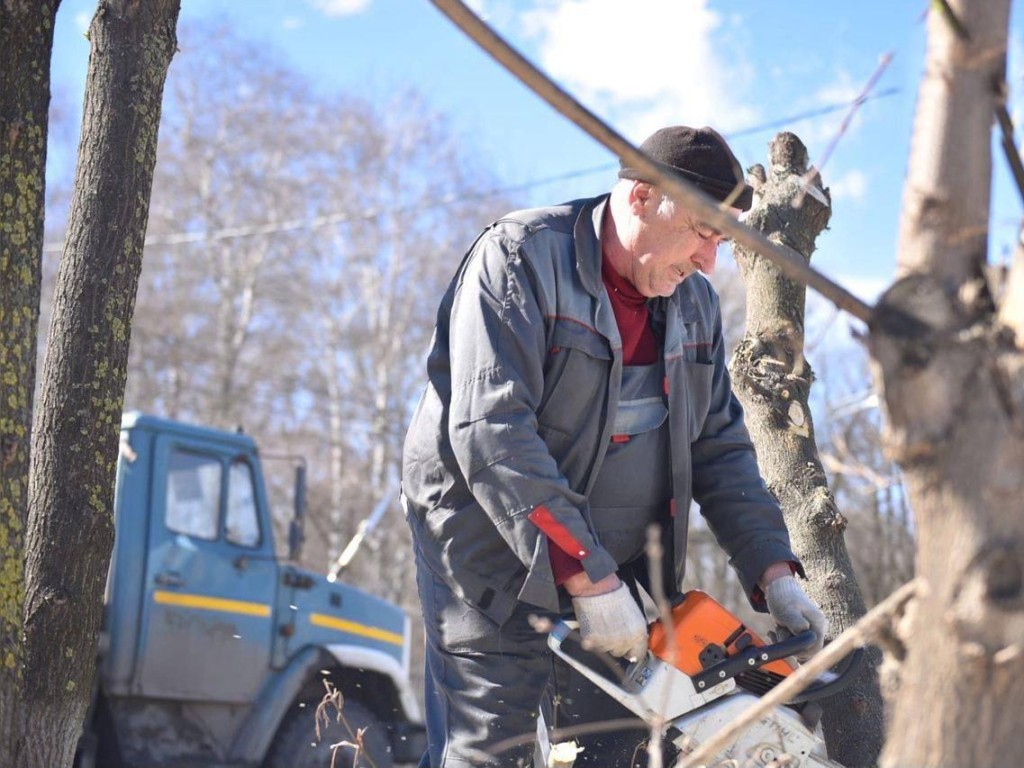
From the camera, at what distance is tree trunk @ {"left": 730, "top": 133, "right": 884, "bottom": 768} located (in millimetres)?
3781

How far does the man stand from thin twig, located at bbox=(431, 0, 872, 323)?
1158 mm

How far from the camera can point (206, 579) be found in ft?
23.7

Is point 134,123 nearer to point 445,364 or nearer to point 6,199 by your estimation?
point 6,199

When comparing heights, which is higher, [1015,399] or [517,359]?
[517,359]

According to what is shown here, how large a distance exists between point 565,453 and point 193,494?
4815mm

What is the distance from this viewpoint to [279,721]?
283 inches

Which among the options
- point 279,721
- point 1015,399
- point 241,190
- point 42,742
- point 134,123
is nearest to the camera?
point 1015,399

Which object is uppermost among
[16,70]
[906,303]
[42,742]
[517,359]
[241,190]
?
[241,190]

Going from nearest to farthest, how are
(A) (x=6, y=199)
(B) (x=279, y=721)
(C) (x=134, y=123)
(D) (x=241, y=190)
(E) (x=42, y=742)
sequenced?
(A) (x=6, y=199), (E) (x=42, y=742), (C) (x=134, y=123), (B) (x=279, y=721), (D) (x=241, y=190)

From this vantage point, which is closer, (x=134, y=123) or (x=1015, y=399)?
(x=1015, y=399)

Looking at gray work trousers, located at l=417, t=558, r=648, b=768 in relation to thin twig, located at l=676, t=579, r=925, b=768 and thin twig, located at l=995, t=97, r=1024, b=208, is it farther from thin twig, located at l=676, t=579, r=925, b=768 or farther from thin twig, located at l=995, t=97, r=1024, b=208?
thin twig, located at l=995, t=97, r=1024, b=208

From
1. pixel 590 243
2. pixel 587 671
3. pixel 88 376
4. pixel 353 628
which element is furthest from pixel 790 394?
pixel 353 628

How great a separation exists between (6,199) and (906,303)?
1.97 metres

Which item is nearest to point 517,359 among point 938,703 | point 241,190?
point 938,703
